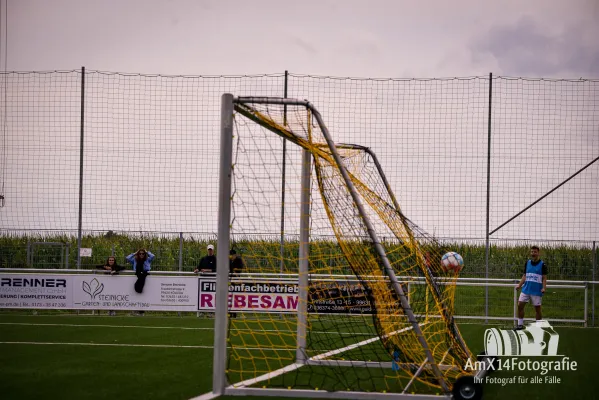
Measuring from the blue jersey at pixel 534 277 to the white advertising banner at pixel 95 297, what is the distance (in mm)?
7483

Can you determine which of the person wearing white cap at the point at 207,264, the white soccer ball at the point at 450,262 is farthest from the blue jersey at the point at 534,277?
the person wearing white cap at the point at 207,264

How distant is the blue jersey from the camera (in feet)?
46.8

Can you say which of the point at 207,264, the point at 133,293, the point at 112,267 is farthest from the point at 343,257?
the point at 112,267

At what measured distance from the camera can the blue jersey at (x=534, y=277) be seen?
14.3 m

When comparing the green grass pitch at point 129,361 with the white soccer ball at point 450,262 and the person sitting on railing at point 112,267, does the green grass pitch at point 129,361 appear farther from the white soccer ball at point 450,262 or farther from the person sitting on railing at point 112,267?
the person sitting on railing at point 112,267

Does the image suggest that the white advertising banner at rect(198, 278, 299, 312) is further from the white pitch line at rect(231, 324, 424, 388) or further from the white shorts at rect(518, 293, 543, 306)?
the white shorts at rect(518, 293, 543, 306)

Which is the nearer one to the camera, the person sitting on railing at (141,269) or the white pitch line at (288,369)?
the white pitch line at (288,369)

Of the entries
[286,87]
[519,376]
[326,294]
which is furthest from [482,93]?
[519,376]

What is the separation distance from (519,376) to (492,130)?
859cm

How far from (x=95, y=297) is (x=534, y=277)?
32.3 feet

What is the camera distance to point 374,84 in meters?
17.1

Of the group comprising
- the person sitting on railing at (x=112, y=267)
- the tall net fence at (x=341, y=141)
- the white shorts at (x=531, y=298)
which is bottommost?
the white shorts at (x=531, y=298)

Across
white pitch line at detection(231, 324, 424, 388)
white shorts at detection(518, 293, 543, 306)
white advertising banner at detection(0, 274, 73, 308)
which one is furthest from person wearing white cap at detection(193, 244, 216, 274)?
white shorts at detection(518, 293, 543, 306)

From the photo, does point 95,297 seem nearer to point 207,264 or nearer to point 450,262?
point 207,264
